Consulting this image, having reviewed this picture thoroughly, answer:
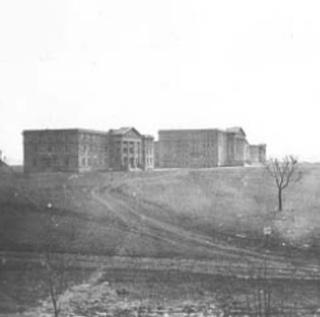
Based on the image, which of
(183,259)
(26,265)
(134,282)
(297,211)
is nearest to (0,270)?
(26,265)

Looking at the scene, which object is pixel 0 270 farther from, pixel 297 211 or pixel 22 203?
pixel 297 211

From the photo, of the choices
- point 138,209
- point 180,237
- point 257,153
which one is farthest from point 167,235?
point 257,153

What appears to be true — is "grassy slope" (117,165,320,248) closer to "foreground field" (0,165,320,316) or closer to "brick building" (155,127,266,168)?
"foreground field" (0,165,320,316)

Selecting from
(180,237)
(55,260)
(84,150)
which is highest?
(84,150)

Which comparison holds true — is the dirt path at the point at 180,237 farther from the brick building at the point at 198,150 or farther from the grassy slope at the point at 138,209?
the brick building at the point at 198,150

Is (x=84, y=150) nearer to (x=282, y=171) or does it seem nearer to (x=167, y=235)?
(x=167, y=235)

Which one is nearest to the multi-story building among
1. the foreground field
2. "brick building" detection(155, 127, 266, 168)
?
"brick building" detection(155, 127, 266, 168)

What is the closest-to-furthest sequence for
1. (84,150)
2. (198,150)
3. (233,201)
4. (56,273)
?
(56,273), (233,201), (84,150), (198,150)
